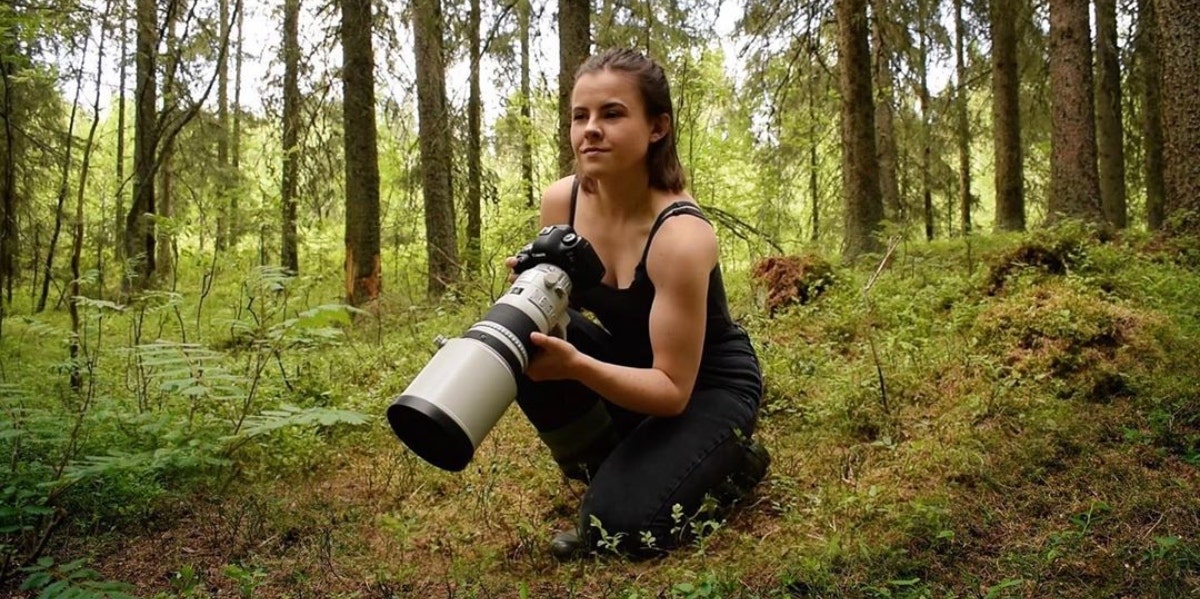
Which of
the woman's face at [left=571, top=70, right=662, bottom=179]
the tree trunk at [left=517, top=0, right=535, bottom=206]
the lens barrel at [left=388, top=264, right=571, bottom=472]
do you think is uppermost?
the tree trunk at [left=517, top=0, right=535, bottom=206]

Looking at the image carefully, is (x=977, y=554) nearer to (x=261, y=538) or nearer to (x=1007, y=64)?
(x=261, y=538)

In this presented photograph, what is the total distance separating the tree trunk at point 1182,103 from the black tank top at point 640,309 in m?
3.56

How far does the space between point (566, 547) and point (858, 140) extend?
18.4 ft

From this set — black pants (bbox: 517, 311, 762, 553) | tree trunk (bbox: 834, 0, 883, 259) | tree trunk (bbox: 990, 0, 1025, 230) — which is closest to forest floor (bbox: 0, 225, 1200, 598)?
black pants (bbox: 517, 311, 762, 553)

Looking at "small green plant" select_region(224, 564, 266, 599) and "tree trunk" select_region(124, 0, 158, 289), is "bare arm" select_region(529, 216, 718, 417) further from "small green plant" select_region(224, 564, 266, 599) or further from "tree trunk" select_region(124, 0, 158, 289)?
"tree trunk" select_region(124, 0, 158, 289)

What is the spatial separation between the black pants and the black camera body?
52 centimetres

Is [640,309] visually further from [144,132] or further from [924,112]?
[924,112]

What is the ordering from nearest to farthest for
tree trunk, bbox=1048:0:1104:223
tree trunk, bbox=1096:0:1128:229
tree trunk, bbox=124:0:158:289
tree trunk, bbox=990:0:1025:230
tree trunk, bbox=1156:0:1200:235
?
tree trunk, bbox=1156:0:1200:235
tree trunk, bbox=124:0:158:289
tree trunk, bbox=1048:0:1104:223
tree trunk, bbox=990:0:1025:230
tree trunk, bbox=1096:0:1128:229

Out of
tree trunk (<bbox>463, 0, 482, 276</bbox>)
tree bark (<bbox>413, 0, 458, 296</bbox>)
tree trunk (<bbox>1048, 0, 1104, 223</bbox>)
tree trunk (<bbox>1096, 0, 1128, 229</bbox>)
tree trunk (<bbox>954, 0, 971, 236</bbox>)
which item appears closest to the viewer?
tree trunk (<bbox>1048, 0, 1104, 223</bbox>)

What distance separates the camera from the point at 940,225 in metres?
15.0

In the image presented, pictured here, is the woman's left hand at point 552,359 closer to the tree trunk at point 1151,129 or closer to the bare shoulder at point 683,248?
the bare shoulder at point 683,248

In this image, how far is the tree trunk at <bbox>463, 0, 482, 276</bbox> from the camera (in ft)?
24.0

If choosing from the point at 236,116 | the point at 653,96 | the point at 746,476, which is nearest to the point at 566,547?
the point at 746,476

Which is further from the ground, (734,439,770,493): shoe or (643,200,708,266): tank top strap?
(643,200,708,266): tank top strap
